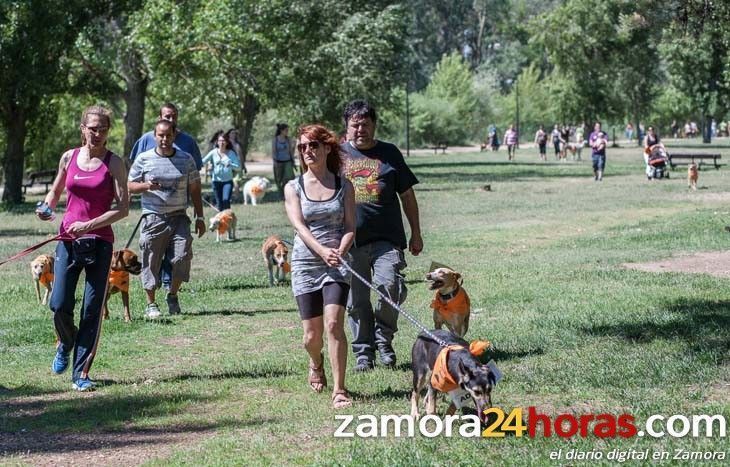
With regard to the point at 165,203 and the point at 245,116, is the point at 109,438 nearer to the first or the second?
the point at 165,203

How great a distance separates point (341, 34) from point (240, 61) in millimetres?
6508

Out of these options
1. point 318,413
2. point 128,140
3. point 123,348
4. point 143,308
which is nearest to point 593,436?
point 318,413

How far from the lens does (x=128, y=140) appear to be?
3497 cm

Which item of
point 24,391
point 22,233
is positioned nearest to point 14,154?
point 22,233

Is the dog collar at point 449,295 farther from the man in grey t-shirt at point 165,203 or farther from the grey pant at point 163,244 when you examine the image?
the grey pant at point 163,244

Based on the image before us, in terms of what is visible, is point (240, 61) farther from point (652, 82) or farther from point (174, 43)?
point (652, 82)

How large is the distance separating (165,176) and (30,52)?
→ 67.9 feet

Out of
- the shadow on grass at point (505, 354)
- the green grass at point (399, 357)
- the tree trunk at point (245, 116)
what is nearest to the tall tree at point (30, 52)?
the tree trunk at point (245, 116)

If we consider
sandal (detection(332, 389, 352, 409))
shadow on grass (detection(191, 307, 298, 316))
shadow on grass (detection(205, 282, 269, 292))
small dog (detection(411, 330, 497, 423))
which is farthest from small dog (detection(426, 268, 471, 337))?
shadow on grass (detection(205, 282, 269, 292))

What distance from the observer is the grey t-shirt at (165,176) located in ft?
36.9

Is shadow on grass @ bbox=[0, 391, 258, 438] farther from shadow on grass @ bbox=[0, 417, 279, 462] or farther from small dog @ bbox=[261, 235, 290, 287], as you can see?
small dog @ bbox=[261, 235, 290, 287]

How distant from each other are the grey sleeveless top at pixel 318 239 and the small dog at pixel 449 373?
34.0 inches

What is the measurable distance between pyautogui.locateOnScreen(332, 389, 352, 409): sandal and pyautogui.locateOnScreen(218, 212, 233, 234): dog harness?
36.1 ft

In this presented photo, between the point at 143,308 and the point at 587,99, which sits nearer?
the point at 143,308
